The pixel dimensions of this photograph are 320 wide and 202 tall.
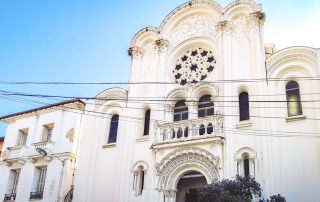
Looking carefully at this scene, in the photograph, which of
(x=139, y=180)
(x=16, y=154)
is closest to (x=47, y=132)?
(x=16, y=154)

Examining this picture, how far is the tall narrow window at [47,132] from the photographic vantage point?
2755 centimetres

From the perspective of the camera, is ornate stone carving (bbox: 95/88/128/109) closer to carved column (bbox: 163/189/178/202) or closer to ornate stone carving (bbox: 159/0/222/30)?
ornate stone carving (bbox: 159/0/222/30)

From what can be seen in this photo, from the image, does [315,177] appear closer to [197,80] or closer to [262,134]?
[262,134]

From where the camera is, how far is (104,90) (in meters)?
25.2

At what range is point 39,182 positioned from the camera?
26188 millimetres

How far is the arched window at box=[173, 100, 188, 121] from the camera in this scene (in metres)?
22.6

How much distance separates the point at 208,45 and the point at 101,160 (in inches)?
366

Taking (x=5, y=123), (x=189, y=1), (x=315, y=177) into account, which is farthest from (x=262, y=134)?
(x=5, y=123)

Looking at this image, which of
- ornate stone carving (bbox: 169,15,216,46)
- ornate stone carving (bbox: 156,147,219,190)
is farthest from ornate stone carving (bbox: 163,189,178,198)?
ornate stone carving (bbox: 169,15,216,46)

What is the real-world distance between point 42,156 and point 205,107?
37.3ft

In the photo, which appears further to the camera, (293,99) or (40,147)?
(40,147)

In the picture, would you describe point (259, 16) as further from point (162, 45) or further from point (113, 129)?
point (113, 129)

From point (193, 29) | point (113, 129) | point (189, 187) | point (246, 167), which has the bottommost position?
point (189, 187)

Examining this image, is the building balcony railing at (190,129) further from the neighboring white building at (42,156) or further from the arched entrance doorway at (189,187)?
the neighboring white building at (42,156)
